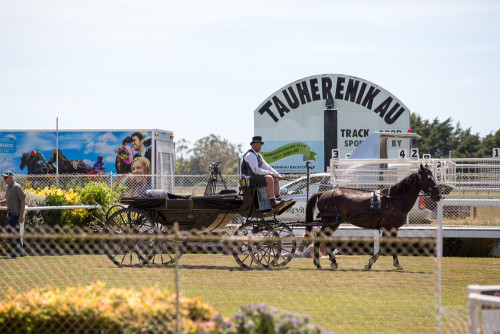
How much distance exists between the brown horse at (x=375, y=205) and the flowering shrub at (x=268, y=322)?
8536 mm

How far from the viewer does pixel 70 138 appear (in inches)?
1076

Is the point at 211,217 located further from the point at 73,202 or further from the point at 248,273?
the point at 73,202

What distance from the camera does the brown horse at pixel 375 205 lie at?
14586 millimetres

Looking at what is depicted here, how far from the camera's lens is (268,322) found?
5.89 metres

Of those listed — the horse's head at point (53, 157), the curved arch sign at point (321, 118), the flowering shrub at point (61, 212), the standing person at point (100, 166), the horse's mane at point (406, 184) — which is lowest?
the flowering shrub at point (61, 212)

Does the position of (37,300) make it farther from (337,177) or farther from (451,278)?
(337,177)

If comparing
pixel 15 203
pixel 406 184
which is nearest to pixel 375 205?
pixel 406 184

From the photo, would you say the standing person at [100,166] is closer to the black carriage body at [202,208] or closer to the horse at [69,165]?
the horse at [69,165]

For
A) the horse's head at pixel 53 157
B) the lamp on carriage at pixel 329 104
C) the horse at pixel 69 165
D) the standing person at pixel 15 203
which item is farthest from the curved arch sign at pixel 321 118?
the standing person at pixel 15 203

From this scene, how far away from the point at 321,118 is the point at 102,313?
823 inches

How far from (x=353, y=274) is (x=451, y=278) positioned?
1.70 m

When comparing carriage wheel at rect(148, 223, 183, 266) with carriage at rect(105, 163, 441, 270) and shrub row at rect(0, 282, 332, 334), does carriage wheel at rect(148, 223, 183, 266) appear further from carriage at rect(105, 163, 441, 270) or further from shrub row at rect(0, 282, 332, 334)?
shrub row at rect(0, 282, 332, 334)

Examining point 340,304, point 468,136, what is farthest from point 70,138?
point 468,136

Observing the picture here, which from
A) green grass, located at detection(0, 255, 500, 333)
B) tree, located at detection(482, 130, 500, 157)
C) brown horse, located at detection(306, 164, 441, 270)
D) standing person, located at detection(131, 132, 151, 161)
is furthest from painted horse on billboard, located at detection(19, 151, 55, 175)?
tree, located at detection(482, 130, 500, 157)
